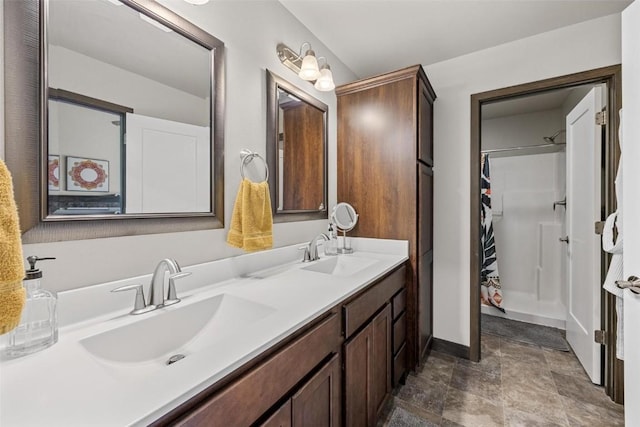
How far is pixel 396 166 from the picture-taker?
1.95m

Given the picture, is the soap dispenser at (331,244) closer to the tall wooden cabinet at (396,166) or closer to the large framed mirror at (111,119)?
the tall wooden cabinet at (396,166)

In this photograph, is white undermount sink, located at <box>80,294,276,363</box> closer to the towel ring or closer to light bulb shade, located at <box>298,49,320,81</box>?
the towel ring

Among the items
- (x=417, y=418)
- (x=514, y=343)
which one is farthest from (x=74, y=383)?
(x=514, y=343)

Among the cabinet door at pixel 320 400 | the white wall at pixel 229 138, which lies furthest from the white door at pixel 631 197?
the white wall at pixel 229 138

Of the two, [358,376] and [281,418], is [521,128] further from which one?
[281,418]

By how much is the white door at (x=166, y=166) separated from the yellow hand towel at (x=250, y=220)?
14 centimetres

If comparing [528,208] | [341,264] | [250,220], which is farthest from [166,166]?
[528,208]

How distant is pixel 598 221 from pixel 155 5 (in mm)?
2618

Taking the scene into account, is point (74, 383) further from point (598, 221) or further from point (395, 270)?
point (598, 221)

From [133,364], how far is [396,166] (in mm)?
1721

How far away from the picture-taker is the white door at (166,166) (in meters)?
1.00

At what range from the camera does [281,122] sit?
1.66 metres

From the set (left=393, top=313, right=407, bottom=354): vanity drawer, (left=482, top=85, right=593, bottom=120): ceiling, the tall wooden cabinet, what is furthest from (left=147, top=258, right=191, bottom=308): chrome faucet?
(left=482, top=85, right=593, bottom=120): ceiling

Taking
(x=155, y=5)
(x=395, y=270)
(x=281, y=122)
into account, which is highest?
(x=155, y=5)
